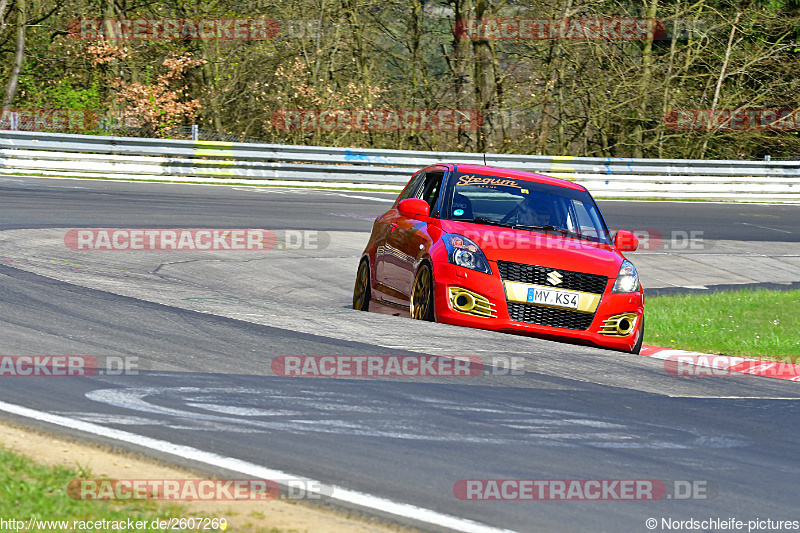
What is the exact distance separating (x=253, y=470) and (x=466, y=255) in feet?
15.2

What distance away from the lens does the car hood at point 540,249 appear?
907 cm

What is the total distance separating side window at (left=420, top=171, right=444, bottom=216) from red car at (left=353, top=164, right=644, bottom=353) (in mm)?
19

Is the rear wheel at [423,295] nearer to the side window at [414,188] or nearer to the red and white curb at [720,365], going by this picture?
the side window at [414,188]

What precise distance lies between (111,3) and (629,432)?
1183 inches

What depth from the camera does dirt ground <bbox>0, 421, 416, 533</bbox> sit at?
13.5 feet

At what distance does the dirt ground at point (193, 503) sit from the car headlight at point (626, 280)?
5.47 m

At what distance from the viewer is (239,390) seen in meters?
6.16

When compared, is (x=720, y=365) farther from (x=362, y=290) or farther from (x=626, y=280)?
(x=362, y=290)

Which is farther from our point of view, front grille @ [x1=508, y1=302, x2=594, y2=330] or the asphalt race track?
front grille @ [x1=508, y1=302, x2=594, y2=330]

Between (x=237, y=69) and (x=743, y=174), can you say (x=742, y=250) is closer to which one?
(x=743, y=174)

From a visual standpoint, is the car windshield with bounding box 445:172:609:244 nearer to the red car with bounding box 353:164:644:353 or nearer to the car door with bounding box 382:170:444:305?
the red car with bounding box 353:164:644:353

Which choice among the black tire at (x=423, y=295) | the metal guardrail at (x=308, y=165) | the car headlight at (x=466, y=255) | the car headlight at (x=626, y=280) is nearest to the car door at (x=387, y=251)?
the black tire at (x=423, y=295)

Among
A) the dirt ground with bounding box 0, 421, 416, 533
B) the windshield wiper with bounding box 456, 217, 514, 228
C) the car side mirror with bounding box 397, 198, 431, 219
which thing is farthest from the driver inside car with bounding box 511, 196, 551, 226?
the dirt ground with bounding box 0, 421, 416, 533

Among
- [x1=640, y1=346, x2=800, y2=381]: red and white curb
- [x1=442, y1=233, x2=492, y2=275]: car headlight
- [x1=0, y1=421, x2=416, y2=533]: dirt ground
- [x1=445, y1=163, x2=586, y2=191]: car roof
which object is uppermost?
[x1=445, y1=163, x2=586, y2=191]: car roof
